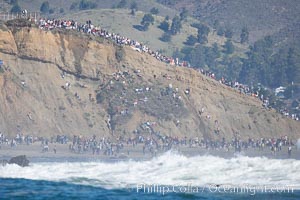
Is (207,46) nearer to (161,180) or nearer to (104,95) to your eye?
(104,95)

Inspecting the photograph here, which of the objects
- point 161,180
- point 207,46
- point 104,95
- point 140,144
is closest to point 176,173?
point 161,180

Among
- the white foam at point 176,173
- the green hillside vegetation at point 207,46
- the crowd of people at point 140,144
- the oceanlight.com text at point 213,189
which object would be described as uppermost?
the green hillside vegetation at point 207,46

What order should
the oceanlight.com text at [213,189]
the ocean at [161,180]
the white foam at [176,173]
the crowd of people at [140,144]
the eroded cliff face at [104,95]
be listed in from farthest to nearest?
1. the eroded cliff face at [104,95]
2. the crowd of people at [140,144]
3. the white foam at [176,173]
4. the oceanlight.com text at [213,189]
5. the ocean at [161,180]

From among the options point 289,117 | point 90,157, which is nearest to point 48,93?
point 90,157

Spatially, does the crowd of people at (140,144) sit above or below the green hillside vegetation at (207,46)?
below

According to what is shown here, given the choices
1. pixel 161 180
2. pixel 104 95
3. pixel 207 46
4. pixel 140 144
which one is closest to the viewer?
pixel 161 180

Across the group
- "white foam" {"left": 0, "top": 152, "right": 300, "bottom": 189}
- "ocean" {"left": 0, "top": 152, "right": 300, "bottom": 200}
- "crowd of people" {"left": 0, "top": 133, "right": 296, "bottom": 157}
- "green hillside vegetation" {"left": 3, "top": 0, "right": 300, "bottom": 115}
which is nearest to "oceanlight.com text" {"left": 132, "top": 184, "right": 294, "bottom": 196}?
"ocean" {"left": 0, "top": 152, "right": 300, "bottom": 200}

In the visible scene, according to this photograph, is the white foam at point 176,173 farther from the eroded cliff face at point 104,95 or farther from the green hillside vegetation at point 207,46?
the green hillside vegetation at point 207,46

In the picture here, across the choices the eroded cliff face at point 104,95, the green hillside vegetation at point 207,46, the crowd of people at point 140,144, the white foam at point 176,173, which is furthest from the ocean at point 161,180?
the green hillside vegetation at point 207,46
